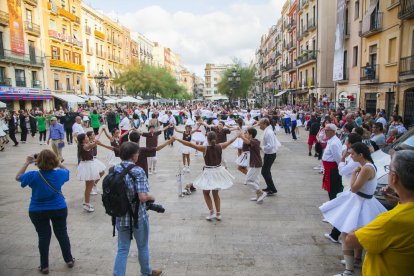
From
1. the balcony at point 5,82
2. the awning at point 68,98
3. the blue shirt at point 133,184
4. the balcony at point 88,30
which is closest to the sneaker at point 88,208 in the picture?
the blue shirt at point 133,184

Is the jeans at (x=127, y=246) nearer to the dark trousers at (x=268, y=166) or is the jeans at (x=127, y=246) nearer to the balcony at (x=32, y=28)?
the dark trousers at (x=268, y=166)

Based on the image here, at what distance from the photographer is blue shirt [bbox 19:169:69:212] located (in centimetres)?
396

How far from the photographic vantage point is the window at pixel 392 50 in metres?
17.3

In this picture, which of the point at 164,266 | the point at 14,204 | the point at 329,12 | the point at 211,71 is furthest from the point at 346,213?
the point at 211,71

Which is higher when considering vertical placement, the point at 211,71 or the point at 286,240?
the point at 211,71

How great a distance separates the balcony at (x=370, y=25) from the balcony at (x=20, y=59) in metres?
29.7

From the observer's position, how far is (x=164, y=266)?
4340mm

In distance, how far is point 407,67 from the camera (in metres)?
15.9

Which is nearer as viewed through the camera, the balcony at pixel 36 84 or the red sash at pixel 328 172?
the red sash at pixel 328 172

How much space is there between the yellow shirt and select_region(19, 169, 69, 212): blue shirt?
3.58 metres

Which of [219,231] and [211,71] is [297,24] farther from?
[211,71]

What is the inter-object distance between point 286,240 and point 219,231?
115 centimetres

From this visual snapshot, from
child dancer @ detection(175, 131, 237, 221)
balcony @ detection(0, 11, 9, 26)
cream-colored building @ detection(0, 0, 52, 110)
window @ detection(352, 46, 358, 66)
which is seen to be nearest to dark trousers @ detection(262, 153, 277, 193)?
child dancer @ detection(175, 131, 237, 221)

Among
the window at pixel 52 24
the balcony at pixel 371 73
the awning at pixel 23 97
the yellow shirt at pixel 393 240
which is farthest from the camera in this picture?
the window at pixel 52 24
